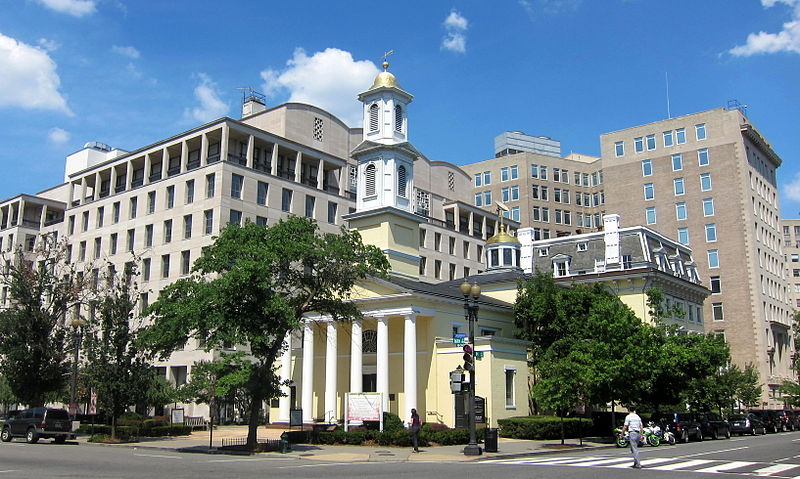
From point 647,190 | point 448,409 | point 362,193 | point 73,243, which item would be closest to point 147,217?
point 73,243

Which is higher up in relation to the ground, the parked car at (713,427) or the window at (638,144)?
the window at (638,144)

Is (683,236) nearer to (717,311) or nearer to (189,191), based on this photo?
(717,311)

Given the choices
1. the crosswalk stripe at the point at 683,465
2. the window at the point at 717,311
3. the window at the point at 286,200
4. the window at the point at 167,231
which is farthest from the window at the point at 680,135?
the crosswalk stripe at the point at 683,465

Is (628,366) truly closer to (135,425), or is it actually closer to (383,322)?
(383,322)

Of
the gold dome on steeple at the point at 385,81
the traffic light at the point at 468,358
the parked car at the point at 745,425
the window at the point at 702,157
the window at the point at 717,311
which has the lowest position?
the parked car at the point at 745,425

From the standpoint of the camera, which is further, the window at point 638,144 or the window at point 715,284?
the window at point 638,144

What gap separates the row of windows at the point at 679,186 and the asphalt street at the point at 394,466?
5656 centimetres

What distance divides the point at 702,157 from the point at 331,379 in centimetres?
5709

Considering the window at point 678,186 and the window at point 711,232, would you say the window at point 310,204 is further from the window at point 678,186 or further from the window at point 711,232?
the window at point 711,232

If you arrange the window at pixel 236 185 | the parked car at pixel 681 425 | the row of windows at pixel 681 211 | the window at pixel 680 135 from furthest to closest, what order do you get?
the window at pixel 680 135
the row of windows at pixel 681 211
the window at pixel 236 185
the parked car at pixel 681 425

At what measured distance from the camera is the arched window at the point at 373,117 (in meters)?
52.3

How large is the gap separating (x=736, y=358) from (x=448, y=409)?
154 feet

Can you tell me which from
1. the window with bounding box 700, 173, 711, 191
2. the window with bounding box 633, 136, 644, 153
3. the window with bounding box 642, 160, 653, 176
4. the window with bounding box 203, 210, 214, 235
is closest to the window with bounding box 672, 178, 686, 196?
the window with bounding box 700, 173, 711, 191

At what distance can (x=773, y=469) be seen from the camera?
70.0ft
